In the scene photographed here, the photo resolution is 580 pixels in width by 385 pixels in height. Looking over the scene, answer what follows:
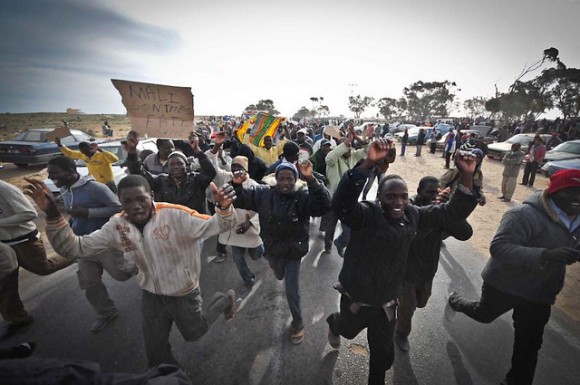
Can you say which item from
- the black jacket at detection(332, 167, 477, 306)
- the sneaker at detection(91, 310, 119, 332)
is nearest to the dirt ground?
the black jacket at detection(332, 167, 477, 306)

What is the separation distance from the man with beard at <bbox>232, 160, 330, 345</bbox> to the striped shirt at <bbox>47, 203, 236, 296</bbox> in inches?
23.4

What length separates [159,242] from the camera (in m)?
2.19

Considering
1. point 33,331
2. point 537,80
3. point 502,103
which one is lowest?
point 33,331

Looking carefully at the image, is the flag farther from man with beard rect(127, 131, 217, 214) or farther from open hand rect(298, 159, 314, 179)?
open hand rect(298, 159, 314, 179)

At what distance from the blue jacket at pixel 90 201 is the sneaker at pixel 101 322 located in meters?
1.08

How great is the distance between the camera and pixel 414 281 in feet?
9.07

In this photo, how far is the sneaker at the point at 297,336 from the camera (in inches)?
115

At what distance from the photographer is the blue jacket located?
10.2 ft

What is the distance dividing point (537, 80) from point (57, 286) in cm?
5309

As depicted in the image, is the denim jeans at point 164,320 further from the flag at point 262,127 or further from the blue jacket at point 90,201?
the flag at point 262,127

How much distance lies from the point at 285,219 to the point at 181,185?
1.80m

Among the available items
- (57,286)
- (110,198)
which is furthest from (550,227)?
(57,286)

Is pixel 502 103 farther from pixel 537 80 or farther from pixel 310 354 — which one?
pixel 310 354

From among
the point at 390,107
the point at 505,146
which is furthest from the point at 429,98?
the point at 505,146
